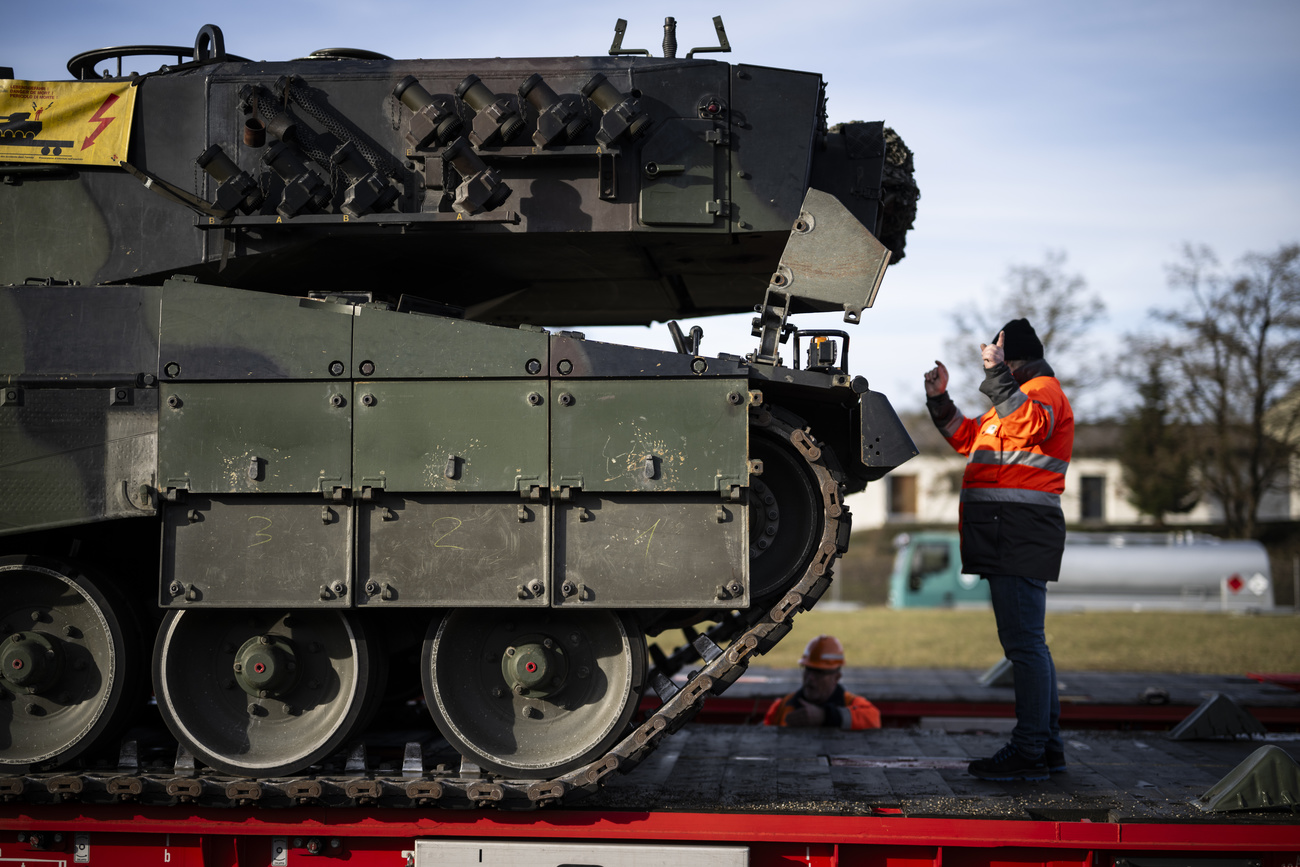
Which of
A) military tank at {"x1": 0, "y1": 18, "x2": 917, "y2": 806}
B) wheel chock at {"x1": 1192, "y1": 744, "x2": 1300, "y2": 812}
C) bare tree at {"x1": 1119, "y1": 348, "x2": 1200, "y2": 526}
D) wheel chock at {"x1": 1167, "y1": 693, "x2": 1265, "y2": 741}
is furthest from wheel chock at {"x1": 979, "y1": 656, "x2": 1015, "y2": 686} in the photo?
bare tree at {"x1": 1119, "y1": 348, "x2": 1200, "y2": 526}

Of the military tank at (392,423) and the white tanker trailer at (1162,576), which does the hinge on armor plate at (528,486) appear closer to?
the military tank at (392,423)

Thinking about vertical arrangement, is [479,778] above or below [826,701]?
above

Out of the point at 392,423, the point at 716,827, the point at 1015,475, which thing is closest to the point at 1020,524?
the point at 1015,475

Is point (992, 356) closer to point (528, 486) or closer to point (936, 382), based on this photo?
point (936, 382)

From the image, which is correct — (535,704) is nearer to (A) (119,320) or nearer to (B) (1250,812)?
(A) (119,320)

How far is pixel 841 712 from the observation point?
25.8 feet

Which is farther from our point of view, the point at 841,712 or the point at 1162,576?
the point at 1162,576

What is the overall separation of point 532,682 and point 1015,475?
299 cm

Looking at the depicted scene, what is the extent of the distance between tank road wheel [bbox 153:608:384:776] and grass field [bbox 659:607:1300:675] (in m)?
10.7

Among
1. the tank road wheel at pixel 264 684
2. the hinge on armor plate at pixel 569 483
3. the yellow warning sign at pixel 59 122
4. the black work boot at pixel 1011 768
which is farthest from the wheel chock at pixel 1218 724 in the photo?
the yellow warning sign at pixel 59 122

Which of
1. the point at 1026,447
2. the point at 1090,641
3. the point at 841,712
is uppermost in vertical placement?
the point at 1026,447

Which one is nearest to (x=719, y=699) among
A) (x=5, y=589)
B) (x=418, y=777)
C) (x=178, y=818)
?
(x=418, y=777)

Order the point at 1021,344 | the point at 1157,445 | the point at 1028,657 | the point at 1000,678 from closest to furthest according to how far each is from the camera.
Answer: the point at 1028,657 → the point at 1021,344 → the point at 1000,678 → the point at 1157,445

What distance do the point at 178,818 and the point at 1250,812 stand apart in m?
5.27
